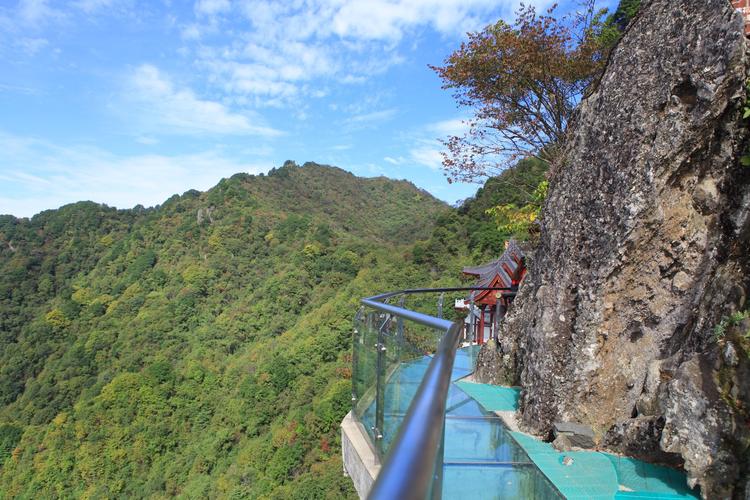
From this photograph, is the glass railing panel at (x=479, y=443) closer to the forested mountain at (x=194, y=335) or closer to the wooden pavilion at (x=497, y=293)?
the wooden pavilion at (x=497, y=293)

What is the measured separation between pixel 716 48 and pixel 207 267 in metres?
61.9

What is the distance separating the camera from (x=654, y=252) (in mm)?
4266

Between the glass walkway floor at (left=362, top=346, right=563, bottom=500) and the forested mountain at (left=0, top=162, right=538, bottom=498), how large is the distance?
1209 centimetres

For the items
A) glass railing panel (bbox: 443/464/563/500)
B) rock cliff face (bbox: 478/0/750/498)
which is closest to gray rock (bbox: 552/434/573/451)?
rock cliff face (bbox: 478/0/750/498)

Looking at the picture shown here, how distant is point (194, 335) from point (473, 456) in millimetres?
50900

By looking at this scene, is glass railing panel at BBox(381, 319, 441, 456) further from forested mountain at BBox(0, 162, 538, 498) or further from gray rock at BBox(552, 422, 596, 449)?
forested mountain at BBox(0, 162, 538, 498)

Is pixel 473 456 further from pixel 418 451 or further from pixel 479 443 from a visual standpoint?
pixel 418 451

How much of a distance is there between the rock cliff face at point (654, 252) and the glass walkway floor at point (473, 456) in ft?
2.96

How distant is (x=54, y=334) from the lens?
51.8 metres

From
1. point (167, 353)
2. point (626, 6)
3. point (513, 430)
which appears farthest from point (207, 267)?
point (513, 430)

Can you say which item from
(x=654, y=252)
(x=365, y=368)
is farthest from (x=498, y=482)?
(x=654, y=252)

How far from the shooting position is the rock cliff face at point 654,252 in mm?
3391

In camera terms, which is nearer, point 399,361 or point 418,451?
point 418,451

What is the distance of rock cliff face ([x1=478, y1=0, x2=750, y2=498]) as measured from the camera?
3391 mm
